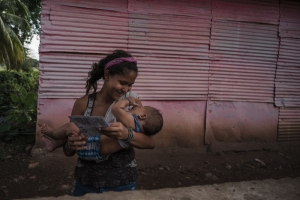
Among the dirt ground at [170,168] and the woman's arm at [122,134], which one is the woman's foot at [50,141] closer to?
the woman's arm at [122,134]

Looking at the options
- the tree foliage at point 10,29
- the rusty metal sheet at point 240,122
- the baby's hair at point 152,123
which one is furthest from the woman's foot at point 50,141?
the tree foliage at point 10,29

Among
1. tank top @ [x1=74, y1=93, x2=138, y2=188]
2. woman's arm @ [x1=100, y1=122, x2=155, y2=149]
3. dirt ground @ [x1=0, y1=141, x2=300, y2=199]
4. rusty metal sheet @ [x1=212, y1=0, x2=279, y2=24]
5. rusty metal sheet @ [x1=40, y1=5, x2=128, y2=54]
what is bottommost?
dirt ground @ [x1=0, y1=141, x2=300, y2=199]

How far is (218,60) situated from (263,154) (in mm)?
2178

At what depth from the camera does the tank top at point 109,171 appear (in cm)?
169

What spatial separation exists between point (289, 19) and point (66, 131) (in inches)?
221

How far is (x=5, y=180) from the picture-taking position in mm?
3799

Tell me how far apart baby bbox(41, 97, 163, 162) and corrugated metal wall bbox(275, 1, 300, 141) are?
477 centimetres

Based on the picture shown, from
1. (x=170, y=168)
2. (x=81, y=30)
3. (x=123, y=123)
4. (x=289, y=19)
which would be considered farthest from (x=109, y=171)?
(x=289, y=19)

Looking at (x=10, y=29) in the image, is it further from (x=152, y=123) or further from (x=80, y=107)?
(x=152, y=123)

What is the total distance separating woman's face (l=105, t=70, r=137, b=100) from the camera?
5.76 feet

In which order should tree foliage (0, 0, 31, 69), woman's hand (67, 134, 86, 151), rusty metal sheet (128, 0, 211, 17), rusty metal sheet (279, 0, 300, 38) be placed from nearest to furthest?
woman's hand (67, 134, 86, 151) < rusty metal sheet (128, 0, 211, 17) < rusty metal sheet (279, 0, 300, 38) < tree foliage (0, 0, 31, 69)

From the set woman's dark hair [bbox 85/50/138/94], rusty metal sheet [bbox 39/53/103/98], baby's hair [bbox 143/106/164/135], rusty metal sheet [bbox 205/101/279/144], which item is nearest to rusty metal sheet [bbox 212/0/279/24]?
rusty metal sheet [bbox 205/101/279/144]

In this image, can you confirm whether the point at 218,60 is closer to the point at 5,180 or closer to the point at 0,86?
the point at 5,180

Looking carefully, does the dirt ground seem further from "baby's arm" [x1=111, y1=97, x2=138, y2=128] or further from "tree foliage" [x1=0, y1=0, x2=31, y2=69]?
"tree foliage" [x1=0, y1=0, x2=31, y2=69]
